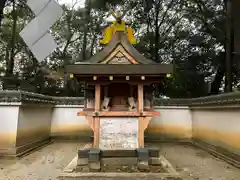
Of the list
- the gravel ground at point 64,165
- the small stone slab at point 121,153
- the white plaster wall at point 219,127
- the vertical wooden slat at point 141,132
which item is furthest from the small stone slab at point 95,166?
the white plaster wall at point 219,127

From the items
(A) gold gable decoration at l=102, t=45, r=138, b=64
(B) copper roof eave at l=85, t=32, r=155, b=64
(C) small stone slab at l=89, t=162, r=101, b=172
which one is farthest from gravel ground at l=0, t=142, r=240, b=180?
(A) gold gable decoration at l=102, t=45, r=138, b=64

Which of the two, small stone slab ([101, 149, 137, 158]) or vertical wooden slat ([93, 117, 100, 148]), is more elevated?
vertical wooden slat ([93, 117, 100, 148])

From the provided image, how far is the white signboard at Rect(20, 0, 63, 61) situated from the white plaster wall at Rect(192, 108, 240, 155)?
4809mm

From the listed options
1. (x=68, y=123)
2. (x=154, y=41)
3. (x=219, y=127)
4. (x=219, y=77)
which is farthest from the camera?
(x=154, y=41)

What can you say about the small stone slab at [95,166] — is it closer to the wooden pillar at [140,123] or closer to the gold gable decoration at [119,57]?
the wooden pillar at [140,123]

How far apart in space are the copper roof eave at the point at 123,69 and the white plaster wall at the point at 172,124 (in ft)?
15.2

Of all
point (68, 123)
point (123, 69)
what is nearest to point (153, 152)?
point (123, 69)

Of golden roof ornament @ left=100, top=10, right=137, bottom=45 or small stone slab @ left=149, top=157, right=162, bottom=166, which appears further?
golden roof ornament @ left=100, top=10, right=137, bottom=45

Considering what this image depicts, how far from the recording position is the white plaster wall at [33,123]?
A: 6320mm

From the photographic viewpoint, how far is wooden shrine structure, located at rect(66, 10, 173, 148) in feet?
15.7

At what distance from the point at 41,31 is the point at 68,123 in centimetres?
501

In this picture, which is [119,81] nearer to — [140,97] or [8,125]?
[140,97]

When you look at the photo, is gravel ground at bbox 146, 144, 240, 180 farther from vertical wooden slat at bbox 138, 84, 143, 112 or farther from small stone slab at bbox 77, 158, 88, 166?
small stone slab at bbox 77, 158, 88, 166

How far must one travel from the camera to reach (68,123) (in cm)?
916
